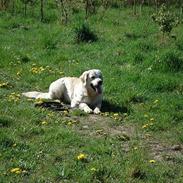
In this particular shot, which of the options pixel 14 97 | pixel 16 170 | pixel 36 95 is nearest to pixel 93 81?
pixel 36 95

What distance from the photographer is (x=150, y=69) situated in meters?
13.5

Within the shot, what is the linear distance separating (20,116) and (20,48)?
241 inches

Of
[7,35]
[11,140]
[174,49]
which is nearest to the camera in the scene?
[11,140]

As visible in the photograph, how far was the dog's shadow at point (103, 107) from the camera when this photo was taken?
1059cm

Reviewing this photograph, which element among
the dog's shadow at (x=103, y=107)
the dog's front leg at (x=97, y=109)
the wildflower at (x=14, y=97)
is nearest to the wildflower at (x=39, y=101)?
the dog's shadow at (x=103, y=107)

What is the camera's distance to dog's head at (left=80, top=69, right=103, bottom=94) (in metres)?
11.2

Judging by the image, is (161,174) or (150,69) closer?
(161,174)

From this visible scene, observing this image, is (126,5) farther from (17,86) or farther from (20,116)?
(20,116)

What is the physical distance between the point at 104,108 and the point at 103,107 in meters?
0.05

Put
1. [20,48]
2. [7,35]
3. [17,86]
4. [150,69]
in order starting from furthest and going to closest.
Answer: [7,35] → [20,48] → [150,69] → [17,86]

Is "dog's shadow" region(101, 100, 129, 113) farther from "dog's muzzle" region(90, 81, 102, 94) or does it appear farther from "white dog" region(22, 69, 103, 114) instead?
"dog's muzzle" region(90, 81, 102, 94)

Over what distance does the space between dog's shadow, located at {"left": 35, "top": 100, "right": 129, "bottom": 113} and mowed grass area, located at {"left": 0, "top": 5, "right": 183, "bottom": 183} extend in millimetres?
21

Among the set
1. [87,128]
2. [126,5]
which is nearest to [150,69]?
[87,128]

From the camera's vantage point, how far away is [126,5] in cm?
2130
